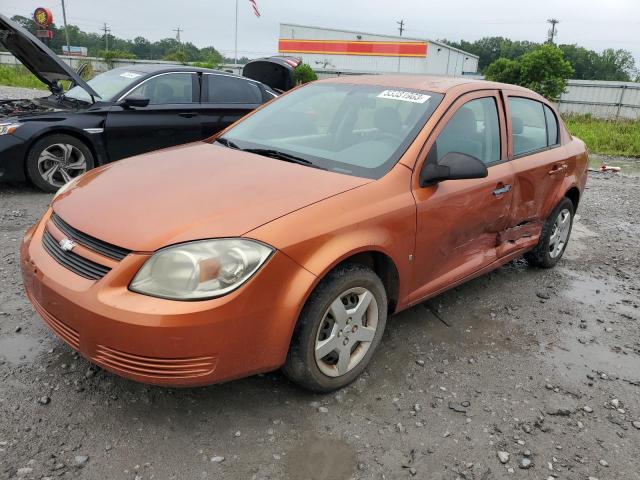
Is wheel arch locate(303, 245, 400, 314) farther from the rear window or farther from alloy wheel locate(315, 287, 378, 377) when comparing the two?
the rear window

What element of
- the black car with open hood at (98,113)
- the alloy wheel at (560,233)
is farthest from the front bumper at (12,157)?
the alloy wheel at (560,233)

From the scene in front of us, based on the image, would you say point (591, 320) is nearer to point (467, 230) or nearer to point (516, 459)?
point (467, 230)

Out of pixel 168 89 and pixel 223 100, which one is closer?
pixel 168 89

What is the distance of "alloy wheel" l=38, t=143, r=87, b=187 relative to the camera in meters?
6.07

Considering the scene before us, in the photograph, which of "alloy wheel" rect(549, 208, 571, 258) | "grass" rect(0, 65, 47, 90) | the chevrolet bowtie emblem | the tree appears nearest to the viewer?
the chevrolet bowtie emblem

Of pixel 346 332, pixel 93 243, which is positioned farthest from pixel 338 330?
pixel 93 243

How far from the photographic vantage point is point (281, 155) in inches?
124

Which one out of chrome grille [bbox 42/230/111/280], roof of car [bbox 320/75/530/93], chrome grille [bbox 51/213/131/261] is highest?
roof of car [bbox 320/75/530/93]

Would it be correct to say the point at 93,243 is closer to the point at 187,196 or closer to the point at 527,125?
the point at 187,196

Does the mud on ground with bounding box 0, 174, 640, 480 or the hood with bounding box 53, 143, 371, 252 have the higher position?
the hood with bounding box 53, 143, 371, 252

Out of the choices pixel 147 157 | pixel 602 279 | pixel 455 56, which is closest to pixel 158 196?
pixel 147 157

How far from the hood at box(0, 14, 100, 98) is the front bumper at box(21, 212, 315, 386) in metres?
4.30

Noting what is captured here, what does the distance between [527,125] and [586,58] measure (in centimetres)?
9289

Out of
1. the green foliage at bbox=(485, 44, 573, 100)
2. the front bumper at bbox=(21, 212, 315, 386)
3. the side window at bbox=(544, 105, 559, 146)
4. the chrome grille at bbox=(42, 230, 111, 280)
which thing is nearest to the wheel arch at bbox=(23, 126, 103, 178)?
the chrome grille at bbox=(42, 230, 111, 280)
